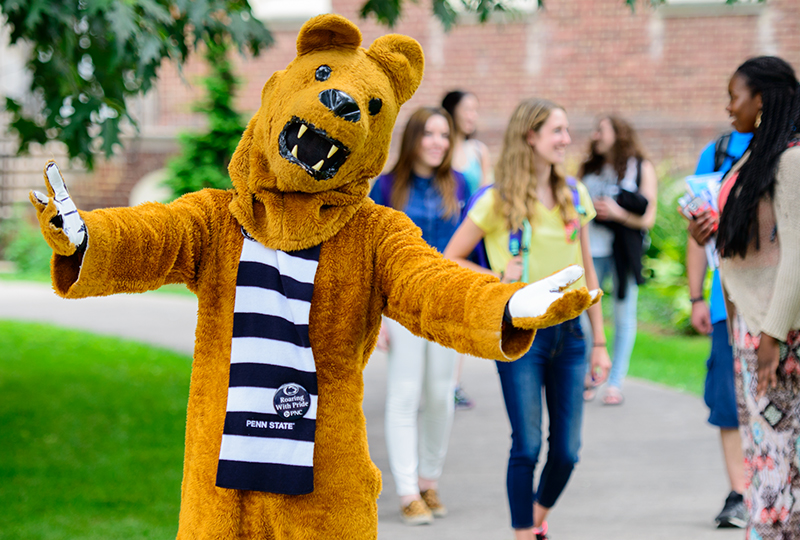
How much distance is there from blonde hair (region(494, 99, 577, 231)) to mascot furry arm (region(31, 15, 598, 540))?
4.59 ft

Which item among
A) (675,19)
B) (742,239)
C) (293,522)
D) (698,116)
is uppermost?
(675,19)

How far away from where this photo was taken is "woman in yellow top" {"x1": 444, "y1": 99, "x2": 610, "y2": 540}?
3.58 m

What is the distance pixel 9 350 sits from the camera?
28.8 ft

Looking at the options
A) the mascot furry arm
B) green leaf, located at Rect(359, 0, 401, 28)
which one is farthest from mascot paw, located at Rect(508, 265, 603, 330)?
green leaf, located at Rect(359, 0, 401, 28)

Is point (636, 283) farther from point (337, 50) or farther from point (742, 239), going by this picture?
point (337, 50)

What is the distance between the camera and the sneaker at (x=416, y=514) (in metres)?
4.32

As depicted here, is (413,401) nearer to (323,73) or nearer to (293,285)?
(293,285)

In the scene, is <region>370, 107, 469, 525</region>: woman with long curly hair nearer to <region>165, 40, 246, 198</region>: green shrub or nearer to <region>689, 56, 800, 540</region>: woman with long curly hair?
<region>689, 56, 800, 540</region>: woman with long curly hair

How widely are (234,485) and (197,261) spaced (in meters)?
0.63

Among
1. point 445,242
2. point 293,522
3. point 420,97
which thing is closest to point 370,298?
point 293,522

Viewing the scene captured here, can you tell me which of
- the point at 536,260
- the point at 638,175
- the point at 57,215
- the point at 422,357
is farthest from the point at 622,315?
the point at 57,215

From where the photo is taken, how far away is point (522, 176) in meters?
3.75

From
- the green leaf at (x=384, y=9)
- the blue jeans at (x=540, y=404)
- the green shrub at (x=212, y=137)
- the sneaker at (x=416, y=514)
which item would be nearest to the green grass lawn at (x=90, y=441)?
the sneaker at (x=416, y=514)

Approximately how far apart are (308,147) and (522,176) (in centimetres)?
171
